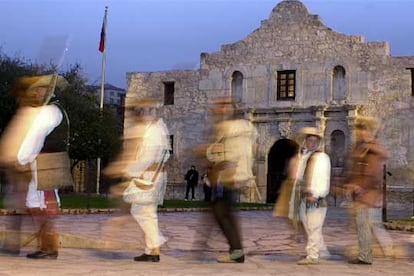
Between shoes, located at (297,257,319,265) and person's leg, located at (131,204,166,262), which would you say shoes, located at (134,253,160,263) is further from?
shoes, located at (297,257,319,265)

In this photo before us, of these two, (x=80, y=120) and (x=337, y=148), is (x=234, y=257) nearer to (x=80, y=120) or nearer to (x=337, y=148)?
(x=337, y=148)

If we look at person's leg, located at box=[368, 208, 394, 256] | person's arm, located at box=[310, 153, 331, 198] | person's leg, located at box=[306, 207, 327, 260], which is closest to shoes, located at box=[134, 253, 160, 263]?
person's leg, located at box=[306, 207, 327, 260]

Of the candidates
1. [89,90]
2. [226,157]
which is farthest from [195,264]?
[89,90]

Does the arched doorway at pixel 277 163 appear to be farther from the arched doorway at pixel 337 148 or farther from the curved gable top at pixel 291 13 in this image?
the curved gable top at pixel 291 13

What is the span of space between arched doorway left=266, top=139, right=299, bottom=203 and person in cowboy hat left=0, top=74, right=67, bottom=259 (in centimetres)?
2081

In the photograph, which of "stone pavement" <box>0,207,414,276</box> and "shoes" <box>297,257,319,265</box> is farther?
"shoes" <box>297,257,319,265</box>

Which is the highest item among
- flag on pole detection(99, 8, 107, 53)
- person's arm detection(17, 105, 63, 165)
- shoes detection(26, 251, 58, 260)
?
flag on pole detection(99, 8, 107, 53)

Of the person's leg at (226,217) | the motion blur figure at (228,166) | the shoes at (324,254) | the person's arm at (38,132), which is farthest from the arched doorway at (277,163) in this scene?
the person's arm at (38,132)

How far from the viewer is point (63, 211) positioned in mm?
15812

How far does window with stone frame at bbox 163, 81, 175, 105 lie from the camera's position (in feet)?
98.8

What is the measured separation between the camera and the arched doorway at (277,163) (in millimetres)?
27891

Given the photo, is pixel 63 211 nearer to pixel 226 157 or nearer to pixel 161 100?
pixel 226 157

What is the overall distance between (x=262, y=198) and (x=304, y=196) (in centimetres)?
1983

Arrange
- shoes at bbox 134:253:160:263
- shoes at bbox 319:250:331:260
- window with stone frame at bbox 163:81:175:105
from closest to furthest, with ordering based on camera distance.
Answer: shoes at bbox 134:253:160:263 → shoes at bbox 319:250:331:260 → window with stone frame at bbox 163:81:175:105
